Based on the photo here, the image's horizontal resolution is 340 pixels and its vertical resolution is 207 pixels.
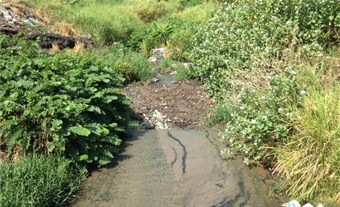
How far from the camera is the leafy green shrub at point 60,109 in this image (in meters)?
5.08

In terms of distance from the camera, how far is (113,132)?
6090 mm

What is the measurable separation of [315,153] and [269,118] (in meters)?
0.72

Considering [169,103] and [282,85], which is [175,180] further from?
[169,103]

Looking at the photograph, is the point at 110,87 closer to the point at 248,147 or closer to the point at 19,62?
the point at 19,62

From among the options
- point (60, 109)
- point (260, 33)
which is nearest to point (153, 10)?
point (260, 33)

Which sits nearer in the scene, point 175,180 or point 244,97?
point 175,180

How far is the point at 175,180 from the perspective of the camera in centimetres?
519

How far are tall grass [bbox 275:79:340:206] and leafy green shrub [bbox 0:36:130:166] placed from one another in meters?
2.38

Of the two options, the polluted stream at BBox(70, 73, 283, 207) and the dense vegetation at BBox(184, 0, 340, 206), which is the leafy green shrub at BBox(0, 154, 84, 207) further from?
A: the dense vegetation at BBox(184, 0, 340, 206)

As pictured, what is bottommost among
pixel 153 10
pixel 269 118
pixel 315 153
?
pixel 153 10

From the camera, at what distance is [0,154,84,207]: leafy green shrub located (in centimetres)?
425

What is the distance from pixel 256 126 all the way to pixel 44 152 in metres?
2.75

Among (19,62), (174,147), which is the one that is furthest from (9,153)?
(174,147)

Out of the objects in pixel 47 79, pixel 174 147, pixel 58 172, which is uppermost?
pixel 47 79
